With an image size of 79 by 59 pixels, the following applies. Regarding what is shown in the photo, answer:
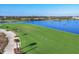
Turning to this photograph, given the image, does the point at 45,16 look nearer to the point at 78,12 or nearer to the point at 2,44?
the point at 78,12

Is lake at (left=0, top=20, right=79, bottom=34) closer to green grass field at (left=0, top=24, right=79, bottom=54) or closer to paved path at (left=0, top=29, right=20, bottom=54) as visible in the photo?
green grass field at (left=0, top=24, right=79, bottom=54)

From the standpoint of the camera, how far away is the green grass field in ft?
9.21

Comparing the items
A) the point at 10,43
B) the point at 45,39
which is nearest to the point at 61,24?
the point at 45,39

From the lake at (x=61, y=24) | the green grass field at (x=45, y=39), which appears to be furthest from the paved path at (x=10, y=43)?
the lake at (x=61, y=24)

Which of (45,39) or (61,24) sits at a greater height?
(61,24)

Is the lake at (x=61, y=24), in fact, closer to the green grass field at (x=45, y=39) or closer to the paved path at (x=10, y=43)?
the green grass field at (x=45, y=39)

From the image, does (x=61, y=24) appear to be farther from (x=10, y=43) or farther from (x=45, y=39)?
(x=10, y=43)

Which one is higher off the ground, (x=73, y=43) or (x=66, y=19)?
(x=66, y=19)

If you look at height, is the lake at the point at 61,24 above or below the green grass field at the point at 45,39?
above

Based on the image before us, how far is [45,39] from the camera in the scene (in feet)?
9.28

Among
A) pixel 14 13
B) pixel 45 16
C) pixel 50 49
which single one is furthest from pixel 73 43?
pixel 14 13

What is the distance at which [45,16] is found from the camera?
2.86 metres

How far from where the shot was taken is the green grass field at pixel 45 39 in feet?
9.21

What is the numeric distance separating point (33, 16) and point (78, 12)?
1.71 ft
